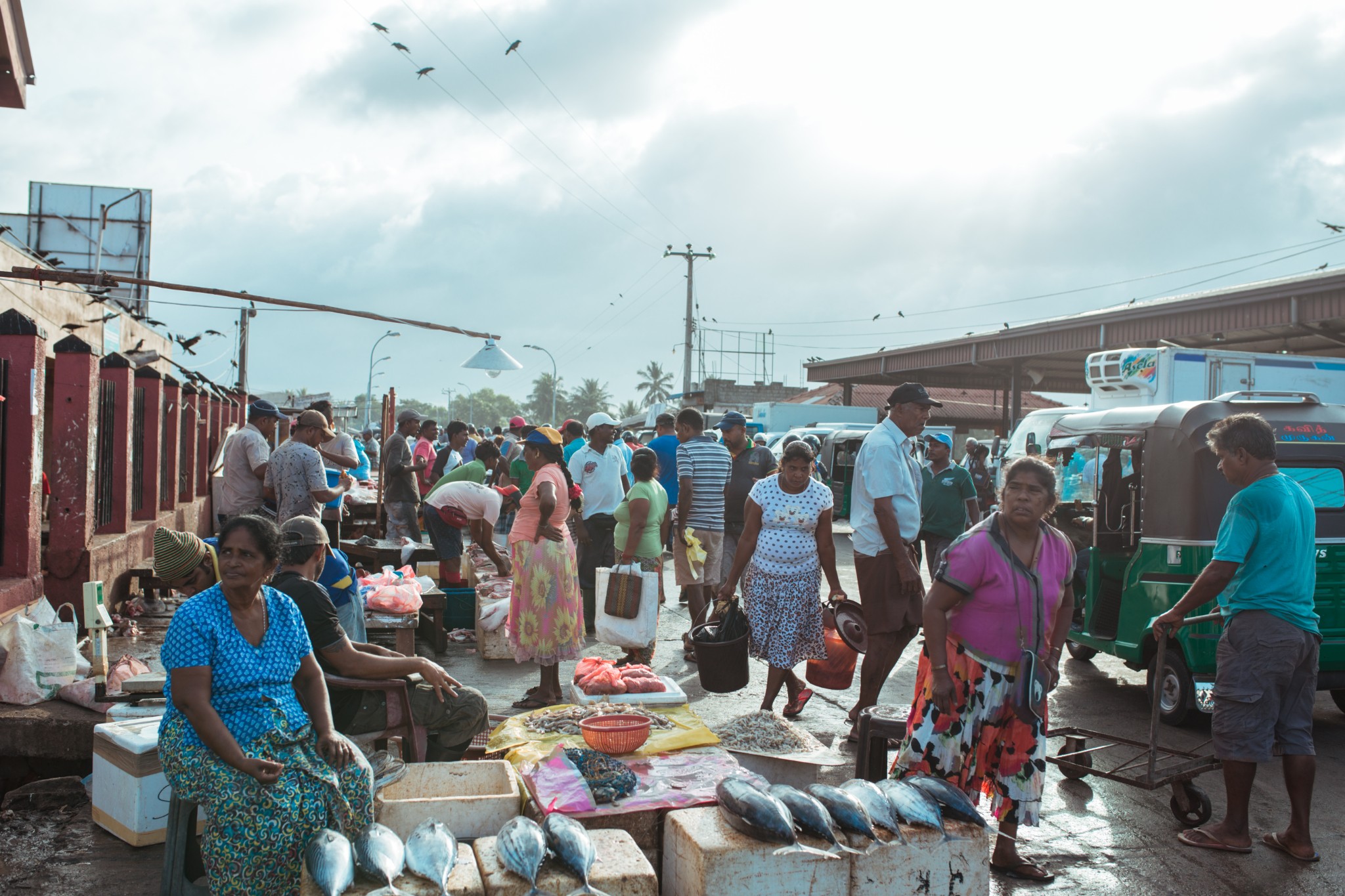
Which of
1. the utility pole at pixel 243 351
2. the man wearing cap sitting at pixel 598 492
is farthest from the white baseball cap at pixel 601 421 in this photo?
the utility pole at pixel 243 351

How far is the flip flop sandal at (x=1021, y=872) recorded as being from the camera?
13.0 ft

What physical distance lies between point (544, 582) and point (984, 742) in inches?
128

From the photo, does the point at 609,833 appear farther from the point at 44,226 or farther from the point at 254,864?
the point at 44,226

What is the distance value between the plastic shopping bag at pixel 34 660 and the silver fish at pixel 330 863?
2996 millimetres

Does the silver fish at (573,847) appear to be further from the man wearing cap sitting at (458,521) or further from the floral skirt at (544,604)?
the man wearing cap sitting at (458,521)

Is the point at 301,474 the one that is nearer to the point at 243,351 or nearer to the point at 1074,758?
the point at 1074,758

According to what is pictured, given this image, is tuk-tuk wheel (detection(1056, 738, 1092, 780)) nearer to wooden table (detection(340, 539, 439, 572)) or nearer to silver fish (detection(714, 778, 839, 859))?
silver fish (detection(714, 778, 839, 859))

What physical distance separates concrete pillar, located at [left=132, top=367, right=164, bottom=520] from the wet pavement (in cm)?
617

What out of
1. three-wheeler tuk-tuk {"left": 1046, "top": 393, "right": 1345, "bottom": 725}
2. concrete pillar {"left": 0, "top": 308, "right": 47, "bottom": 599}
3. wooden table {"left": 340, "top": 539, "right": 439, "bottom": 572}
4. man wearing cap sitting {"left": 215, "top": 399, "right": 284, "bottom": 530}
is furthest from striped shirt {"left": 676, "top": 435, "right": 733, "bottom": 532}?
concrete pillar {"left": 0, "top": 308, "right": 47, "bottom": 599}

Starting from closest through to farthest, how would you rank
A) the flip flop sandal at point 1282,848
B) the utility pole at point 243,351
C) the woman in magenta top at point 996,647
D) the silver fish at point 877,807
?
the silver fish at point 877,807 → the woman in magenta top at point 996,647 → the flip flop sandal at point 1282,848 → the utility pole at point 243,351

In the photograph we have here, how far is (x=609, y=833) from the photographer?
129 inches

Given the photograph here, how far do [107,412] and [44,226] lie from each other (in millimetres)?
Result: 19548

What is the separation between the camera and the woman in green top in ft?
24.7

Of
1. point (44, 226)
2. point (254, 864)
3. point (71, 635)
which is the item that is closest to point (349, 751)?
point (254, 864)
